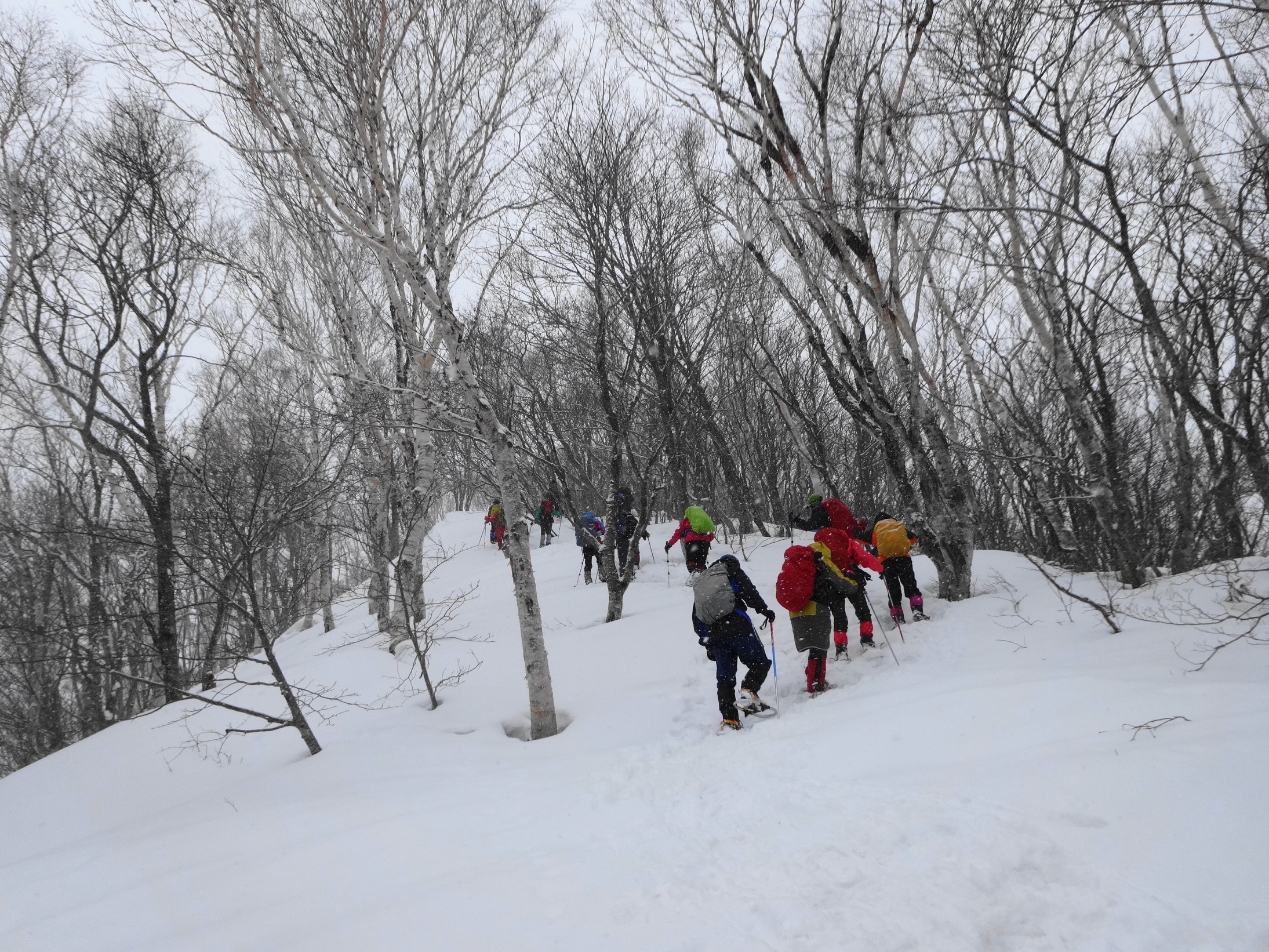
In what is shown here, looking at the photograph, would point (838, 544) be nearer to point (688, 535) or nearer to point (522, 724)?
point (688, 535)

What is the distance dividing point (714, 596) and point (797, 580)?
878mm

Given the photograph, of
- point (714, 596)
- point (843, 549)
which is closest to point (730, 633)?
point (714, 596)

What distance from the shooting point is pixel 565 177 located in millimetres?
8578

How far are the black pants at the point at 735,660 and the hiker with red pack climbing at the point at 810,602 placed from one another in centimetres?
49

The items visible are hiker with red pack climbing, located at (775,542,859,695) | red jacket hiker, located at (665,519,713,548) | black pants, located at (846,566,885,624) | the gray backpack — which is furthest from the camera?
red jacket hiker, located at (665,519,713,548)

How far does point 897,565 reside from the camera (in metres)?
6.52

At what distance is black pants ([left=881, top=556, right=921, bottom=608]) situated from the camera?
6465 millimetres

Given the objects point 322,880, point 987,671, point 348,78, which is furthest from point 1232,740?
point 348,78

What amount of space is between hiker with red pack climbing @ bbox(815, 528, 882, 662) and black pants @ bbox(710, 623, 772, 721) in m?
1.29

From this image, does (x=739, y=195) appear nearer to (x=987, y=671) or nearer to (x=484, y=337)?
(x=484, y=337)

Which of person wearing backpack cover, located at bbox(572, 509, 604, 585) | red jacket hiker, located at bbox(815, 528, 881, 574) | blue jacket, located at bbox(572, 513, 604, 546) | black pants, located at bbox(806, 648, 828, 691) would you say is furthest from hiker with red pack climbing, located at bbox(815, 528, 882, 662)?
person wearing backpack cover, located at bbox(572, 509, 604, 585)

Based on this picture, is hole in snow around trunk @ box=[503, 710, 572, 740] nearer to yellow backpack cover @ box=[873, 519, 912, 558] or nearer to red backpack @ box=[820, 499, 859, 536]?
red backpack @ box=[820, 499, 859, 536]

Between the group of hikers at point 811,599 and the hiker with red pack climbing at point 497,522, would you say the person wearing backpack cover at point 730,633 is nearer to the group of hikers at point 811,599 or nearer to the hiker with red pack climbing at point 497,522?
the group of hikers at point 811,599

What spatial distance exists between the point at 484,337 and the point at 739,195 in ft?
18.7
